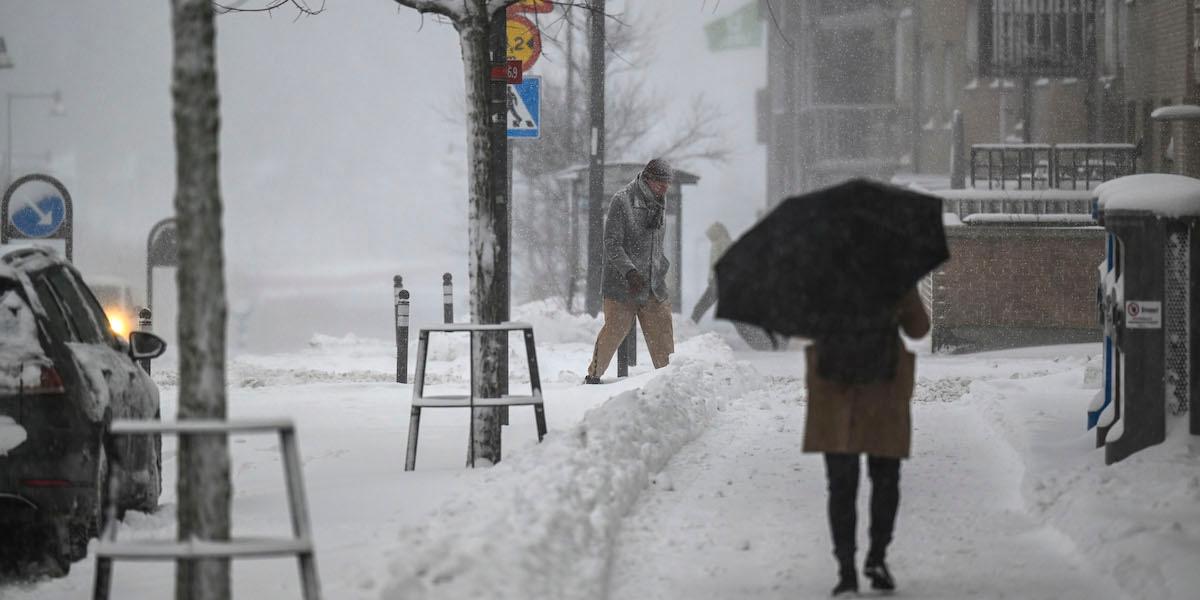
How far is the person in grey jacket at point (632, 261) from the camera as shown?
13.9 metres

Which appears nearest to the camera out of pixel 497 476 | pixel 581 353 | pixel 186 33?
pixel 186 33

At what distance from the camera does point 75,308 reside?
761 centimetres

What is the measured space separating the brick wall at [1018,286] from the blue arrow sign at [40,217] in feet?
34.5

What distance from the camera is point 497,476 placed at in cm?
730

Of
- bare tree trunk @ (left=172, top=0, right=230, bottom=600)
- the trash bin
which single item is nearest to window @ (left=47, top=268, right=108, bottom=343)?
bare tree trunk @ (left=172, top=0, right=230, bottom=600)

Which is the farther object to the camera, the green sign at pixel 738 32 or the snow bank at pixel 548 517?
the green sign at pixel 738 32

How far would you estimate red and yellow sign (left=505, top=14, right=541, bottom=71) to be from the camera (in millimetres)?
13719

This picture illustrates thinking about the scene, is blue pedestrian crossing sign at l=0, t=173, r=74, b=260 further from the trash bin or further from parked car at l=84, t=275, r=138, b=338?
the trash bin

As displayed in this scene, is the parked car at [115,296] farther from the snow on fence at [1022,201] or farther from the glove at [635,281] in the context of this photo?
the snow on fence at [1022,201]

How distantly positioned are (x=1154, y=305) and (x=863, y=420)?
2956 millimetres

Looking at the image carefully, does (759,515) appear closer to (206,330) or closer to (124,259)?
(206,330)

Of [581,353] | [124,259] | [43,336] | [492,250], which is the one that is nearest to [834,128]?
[581,353]

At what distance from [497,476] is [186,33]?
3.46m

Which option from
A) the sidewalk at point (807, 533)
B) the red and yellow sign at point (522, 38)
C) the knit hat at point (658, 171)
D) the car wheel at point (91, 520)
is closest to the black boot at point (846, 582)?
the sidewalk at point (807, 533)
